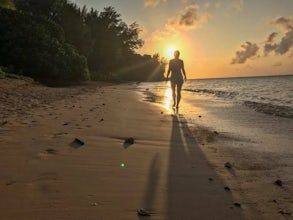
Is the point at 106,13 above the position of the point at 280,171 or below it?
above

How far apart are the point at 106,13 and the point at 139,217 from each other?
209ft

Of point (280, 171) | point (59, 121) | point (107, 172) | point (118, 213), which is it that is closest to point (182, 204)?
point (118, 213)

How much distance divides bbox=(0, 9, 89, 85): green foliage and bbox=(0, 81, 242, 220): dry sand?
59.5ft

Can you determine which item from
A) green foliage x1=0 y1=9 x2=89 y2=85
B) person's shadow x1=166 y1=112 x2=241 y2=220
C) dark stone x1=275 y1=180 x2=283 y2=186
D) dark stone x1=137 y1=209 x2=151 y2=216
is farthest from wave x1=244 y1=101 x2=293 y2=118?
green foliage x1=0 y1=9 x2=89 y2=85

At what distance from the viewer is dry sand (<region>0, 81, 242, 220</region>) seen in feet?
10.2

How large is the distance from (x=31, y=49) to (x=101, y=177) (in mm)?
22006

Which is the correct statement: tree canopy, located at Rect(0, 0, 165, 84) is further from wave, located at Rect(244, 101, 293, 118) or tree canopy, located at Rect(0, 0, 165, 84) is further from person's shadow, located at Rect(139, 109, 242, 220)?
person's shadow, located at Rect(139, 109, 242, 220)

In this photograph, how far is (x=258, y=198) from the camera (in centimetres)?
366

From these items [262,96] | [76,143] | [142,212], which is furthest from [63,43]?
[142,212]

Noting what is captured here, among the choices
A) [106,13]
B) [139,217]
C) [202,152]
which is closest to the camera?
[139,217]

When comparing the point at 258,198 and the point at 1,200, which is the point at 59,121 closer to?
the point at 1,200

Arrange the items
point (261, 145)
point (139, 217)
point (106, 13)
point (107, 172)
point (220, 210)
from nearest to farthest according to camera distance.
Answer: point (139, 217), point (220, 210), point (107, 172), point (261, 145), point (106, 13)

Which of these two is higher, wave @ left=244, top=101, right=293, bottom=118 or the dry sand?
the dry sand

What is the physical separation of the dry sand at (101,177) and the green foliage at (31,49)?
18.1 meters
